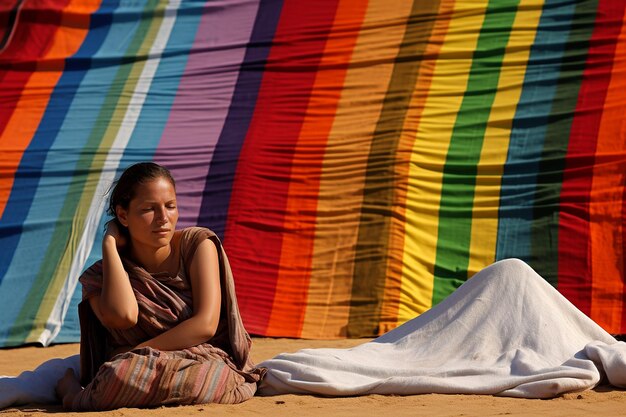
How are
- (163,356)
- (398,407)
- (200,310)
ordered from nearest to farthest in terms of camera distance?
(398,407) → (163,356) → (200,310)

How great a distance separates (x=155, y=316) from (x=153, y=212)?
0.41m

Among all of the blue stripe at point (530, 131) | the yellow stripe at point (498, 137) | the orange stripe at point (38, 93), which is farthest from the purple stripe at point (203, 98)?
the blue stripe at point (530, 131)

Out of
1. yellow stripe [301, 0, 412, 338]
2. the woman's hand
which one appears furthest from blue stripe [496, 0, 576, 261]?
the woman's hand

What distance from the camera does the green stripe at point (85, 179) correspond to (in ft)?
22.8

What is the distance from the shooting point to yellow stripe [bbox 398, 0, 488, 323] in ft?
22.5

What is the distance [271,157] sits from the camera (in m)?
7.68

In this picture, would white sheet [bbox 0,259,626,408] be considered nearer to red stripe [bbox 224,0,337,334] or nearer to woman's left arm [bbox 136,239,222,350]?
woman's left arm [bbox 136,239,222,350]

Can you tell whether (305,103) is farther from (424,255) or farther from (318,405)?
(318,405)

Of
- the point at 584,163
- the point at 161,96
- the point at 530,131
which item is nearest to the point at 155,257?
the point at 584,163

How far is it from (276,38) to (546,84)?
2152 mm

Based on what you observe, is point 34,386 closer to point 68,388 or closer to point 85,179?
point 68,388

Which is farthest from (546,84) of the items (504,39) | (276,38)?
(276,38)

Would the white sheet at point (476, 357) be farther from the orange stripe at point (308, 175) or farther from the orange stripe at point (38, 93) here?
the orange stripe at point (38, 93)

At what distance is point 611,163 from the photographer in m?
7.08
